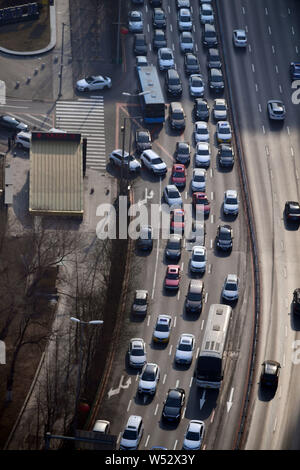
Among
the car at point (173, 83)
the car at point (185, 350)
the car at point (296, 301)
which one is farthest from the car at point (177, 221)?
the car at point (173, 83)

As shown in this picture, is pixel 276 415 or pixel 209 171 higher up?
pixel 209 171

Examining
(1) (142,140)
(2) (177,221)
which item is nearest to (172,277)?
(2) (177,221)

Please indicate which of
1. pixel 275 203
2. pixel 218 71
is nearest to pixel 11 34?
pixel 218 71

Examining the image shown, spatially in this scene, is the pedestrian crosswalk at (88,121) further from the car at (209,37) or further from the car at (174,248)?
the car at (174,248)

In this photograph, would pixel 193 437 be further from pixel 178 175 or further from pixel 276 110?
pixel 276 110

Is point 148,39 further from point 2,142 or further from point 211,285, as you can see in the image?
point 211,285

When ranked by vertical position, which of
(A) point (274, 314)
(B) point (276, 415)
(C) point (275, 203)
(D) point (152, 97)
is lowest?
(B) point (276, 415)
